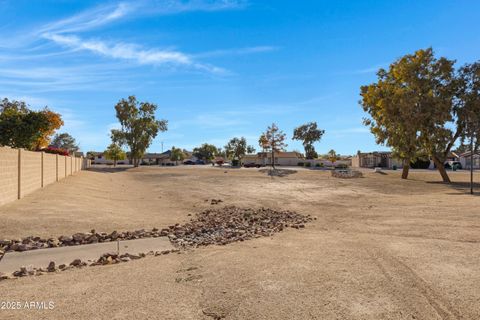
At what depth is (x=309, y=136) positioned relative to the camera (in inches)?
4577

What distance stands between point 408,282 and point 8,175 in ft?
43.4

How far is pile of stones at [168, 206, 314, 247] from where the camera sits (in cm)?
935

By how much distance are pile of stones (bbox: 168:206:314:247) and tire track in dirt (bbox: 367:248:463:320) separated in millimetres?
3765

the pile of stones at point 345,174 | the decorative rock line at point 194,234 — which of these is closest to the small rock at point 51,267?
the decorative rock line at point 194,234

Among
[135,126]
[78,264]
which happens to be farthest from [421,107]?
[135,126]

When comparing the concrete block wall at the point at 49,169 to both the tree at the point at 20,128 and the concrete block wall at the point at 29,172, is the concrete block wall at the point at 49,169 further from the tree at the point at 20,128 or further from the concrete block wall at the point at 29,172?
the tree at the point at 20,128

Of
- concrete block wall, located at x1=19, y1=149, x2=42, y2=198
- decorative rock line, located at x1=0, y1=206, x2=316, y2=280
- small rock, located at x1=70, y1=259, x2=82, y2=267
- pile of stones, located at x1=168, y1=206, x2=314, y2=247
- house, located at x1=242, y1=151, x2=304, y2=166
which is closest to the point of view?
small rock, located at x1=70, y1=259, x2=82, y2=267

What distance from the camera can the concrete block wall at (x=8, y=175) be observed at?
12195mm

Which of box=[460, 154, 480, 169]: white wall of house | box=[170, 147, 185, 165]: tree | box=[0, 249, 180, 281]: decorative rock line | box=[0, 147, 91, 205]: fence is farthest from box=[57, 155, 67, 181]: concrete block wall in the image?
box=[170, 147, 185, 165]: tree

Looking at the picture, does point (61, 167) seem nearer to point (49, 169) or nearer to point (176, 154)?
point (49, 169)

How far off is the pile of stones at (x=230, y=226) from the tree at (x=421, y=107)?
71.6 feet

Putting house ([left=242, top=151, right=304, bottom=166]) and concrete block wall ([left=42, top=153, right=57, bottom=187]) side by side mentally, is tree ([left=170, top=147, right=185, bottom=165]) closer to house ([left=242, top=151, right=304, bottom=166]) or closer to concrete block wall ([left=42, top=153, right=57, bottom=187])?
house ([left=242, top=151, right=304, bottom=166])

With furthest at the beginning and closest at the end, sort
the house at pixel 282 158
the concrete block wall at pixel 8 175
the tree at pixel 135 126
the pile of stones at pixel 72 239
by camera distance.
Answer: the house at pixel 282 158, the tree at pixel 135 126, the concrete block wall at pixel 8 175, the pile of stones at pixel 72 239

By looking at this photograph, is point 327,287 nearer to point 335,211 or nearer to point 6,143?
point 335,211
